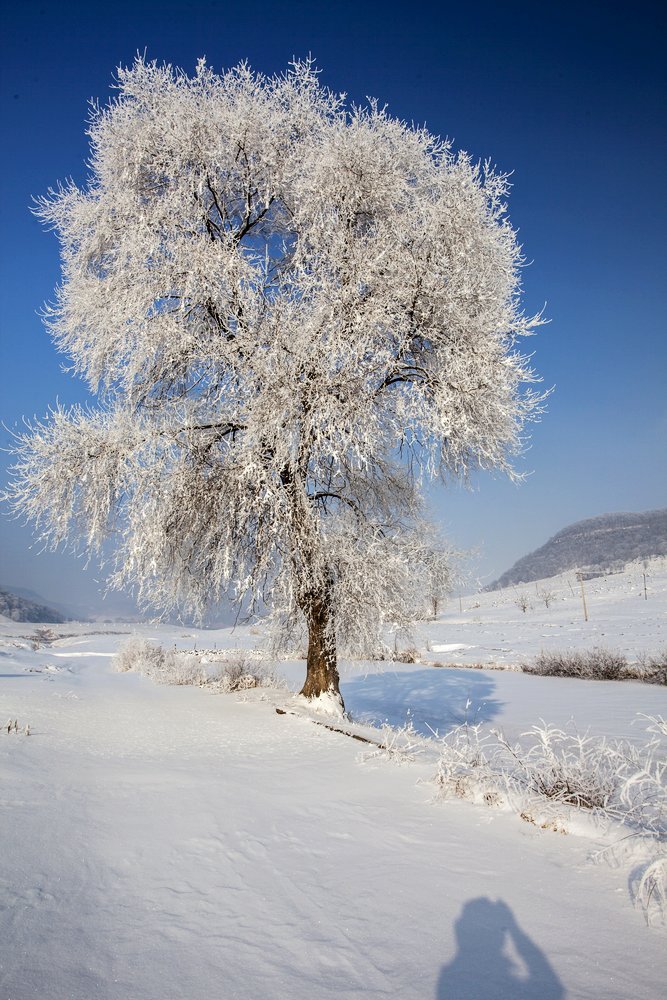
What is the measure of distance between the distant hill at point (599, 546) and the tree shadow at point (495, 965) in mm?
140645

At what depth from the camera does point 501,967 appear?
201cm

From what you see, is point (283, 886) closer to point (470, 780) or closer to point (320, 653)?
point (470, 780)

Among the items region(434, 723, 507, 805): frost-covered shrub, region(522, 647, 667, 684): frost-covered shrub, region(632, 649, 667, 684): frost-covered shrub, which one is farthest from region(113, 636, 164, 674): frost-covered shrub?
region(434, 723, 507, 805): frost-covered shrub

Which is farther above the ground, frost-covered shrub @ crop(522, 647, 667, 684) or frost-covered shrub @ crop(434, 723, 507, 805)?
frost-covered shrub @ crop(434, 723, 507, 805)

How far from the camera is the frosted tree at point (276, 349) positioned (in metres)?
7.18

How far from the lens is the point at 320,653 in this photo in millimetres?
8008

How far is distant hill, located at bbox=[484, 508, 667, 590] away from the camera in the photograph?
145m

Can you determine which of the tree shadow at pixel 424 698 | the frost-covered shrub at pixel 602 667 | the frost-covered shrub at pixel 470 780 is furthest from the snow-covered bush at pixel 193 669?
the frost-covered shrub at pixel 602 667

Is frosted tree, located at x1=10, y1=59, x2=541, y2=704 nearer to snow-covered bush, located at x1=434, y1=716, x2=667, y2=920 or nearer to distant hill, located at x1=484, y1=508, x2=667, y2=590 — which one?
snow-covered bush, located at x1=434, y1=716, x2=667, y2=920

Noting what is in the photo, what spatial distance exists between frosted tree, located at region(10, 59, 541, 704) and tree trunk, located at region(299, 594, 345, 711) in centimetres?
3

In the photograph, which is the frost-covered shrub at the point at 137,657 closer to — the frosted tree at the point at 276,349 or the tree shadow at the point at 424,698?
the tree shadow at the point at 424,698

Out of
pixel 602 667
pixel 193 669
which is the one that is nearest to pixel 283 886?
pixel 193 669

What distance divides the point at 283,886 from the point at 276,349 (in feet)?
19.4

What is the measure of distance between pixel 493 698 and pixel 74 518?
389 inches
